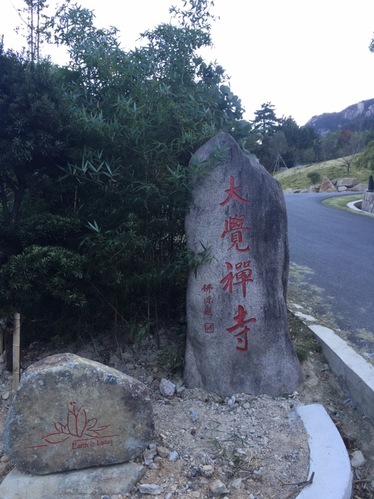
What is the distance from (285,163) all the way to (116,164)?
143 ft

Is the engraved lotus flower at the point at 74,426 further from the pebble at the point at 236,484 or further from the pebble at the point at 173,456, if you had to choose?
the pebble at the point at 236,484

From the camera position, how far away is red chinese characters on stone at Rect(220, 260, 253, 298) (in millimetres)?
3660

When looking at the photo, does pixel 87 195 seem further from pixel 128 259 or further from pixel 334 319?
pixel 334 319

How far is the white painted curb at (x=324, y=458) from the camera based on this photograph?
107 inches

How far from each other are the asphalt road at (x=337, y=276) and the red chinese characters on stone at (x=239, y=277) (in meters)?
1.38

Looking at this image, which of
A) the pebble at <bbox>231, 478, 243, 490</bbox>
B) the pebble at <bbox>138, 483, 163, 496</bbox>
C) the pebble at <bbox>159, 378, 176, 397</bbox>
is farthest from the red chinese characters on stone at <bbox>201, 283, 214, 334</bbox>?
the pebble at <bbox>138, 483, 163, 496</bbox>

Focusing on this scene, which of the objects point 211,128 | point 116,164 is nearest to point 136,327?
point 116,164

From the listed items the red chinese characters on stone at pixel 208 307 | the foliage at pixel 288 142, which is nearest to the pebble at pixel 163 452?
the red chinese characters on stone at pixel 208 307

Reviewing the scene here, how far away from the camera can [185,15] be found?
14.1ft

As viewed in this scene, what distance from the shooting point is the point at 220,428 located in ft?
10.8

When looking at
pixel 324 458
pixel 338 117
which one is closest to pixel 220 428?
pixel 324 458

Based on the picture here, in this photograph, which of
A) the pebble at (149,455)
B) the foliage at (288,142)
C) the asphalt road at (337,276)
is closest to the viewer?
the pebble at (149,455)

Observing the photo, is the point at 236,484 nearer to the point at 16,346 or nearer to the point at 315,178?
the point at 16,346

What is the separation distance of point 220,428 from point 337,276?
4.23 meters
